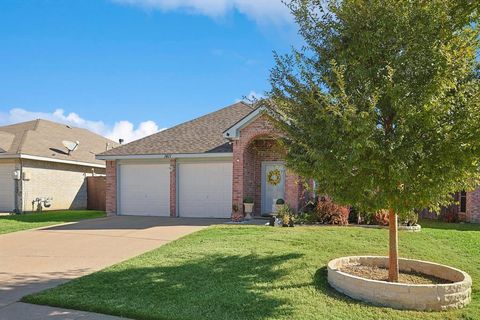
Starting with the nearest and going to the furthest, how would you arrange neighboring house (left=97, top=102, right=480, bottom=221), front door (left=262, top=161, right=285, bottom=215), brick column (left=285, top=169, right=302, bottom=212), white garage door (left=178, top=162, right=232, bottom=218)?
brick column (left=285, top=169, right=302, bottom=212) → neighboring house (left=97, top=102, right=480, bottom=221) → front door (left=262, top=161, right=285, bottom=215) → white garage door (left=178, top=162, right=232, bottom=218)

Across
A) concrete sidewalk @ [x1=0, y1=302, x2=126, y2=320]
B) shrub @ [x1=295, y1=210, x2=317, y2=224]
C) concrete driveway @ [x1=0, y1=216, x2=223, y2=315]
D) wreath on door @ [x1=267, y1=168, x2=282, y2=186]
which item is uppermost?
wreath on door @ [x1=267, y1=168, x2=282, y2=186]

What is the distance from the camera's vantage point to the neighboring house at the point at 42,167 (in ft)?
62.5

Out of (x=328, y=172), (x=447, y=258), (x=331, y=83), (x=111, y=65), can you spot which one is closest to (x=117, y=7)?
(x=111, y=65)

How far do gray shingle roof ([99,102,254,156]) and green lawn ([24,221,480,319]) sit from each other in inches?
250

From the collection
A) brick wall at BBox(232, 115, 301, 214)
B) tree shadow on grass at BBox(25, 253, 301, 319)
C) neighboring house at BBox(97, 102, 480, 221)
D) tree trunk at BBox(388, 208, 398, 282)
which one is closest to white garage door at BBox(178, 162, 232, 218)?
neighboring house at BBox(97, 102, 480, 221)

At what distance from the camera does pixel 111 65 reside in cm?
1380

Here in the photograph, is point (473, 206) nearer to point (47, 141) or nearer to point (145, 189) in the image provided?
point (145, 189)

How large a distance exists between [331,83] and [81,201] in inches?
800

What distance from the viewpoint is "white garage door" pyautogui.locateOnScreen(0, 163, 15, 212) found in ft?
62.9

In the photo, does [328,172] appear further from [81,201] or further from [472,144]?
[81,201]

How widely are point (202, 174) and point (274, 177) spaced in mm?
3106

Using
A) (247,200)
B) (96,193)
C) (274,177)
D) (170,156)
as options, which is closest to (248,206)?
(247,200)

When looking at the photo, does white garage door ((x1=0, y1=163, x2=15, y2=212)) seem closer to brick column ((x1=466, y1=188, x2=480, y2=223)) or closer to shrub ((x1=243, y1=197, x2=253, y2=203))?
shrub ((x1=243, y1=197, x2=253, y2=203))

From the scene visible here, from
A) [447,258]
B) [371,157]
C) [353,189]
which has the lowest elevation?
[447,258]
